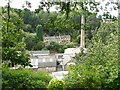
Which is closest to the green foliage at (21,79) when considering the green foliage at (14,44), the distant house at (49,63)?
the green foliage at (14,44)

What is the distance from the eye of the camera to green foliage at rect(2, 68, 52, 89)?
2.58m

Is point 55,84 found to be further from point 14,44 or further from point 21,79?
point 14,44

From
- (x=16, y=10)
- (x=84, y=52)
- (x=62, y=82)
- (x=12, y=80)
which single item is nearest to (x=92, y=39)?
(x=84, y=52)

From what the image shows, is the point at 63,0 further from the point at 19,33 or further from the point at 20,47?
the point at 20,47

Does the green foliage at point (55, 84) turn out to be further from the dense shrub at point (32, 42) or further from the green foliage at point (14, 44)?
the dense shrub at point (32, 42)

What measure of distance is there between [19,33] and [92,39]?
8.80 ft

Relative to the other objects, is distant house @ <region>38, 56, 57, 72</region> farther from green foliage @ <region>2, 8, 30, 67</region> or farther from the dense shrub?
green foliage @ <region>2, 8, 30, 67</region>

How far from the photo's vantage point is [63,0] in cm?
155

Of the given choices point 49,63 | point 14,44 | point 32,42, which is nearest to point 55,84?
point 14,44

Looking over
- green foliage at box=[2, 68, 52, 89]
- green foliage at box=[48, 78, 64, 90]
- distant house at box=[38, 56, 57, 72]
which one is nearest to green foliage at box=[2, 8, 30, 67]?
green foliage at box=[2, 68, 52, 89]

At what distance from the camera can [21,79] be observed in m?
2.66

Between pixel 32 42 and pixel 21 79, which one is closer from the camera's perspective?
pixel 21 79

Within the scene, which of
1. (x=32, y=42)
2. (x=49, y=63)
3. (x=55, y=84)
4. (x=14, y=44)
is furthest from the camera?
(x=49, y=63)

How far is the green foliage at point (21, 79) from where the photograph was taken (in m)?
2.58
